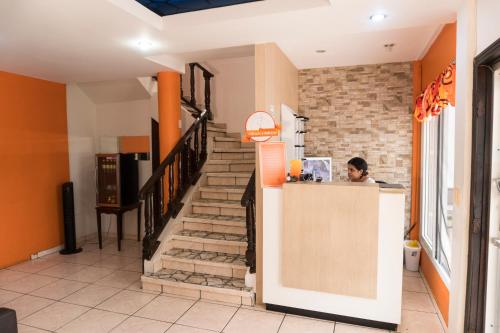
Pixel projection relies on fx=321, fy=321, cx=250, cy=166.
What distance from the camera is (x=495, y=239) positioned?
2191 millimetres

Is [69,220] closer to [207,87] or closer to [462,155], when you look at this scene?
[207,87]

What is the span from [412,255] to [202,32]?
3.72 meters

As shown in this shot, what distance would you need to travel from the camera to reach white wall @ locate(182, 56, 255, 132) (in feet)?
20.8

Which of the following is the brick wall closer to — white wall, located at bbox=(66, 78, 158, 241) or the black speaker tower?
white wall, located at bbox=(66, 78, 158, 241)

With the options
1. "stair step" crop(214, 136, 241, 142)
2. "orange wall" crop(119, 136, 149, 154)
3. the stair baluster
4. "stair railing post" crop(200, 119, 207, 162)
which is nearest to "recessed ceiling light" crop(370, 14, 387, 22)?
the stair baluster

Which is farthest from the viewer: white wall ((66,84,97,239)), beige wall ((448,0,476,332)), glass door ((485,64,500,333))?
white wall ((66,84,97,239))

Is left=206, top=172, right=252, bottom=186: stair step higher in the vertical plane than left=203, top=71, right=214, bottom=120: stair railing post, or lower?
lower

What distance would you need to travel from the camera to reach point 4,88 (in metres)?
4.52

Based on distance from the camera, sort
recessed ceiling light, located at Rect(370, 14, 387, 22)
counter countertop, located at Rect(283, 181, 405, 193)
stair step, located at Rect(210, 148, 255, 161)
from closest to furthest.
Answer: recessed ceiling light, located at Rect(370, 14, 387, 22) < counter countertop, located at Rect(283, 181, 405, 193) < stair step, located at Rect(210, 148, 255, 161)

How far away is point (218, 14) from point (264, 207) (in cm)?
187

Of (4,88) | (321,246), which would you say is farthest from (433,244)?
(4,88)

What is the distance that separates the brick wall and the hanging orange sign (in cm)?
177

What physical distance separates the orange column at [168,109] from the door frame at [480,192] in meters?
3.50

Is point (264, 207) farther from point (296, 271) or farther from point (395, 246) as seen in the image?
point (395, 246)
